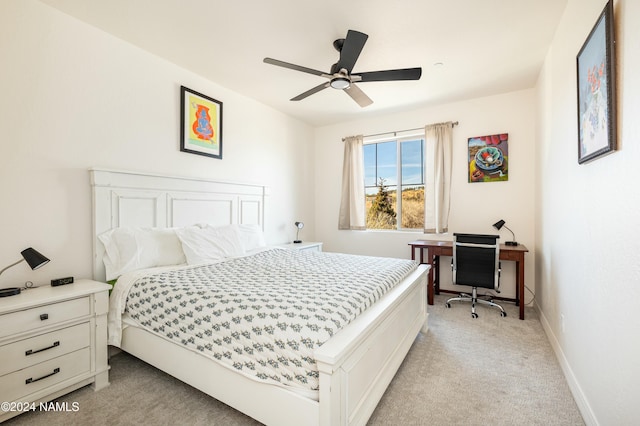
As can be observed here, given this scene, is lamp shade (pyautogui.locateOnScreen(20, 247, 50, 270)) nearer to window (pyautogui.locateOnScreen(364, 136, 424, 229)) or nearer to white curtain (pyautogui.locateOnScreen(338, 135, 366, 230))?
white curtain (pyautogui.locateOnScreen(338, 135, 366, 230))

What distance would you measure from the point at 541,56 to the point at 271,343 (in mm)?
3605

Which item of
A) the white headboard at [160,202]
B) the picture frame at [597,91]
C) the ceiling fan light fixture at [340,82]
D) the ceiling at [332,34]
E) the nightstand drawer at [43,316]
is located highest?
the ceiling at [332,34]

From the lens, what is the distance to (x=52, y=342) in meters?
1.79

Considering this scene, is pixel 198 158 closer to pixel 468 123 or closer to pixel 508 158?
pixel 468 123

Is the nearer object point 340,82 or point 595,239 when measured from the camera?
point 595,239

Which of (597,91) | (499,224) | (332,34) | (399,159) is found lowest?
(499,224)

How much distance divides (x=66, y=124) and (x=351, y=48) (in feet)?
7.54

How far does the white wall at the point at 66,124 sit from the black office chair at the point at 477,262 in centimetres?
322

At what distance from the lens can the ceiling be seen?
2182 millimetres

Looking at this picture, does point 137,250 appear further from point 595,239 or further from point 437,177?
point 437,177

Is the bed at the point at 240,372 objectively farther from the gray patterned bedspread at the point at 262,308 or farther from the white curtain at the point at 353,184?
the white curtain at the point at 353,184

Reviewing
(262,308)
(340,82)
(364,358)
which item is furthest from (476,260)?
(262,308)

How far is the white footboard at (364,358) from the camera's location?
1244mm

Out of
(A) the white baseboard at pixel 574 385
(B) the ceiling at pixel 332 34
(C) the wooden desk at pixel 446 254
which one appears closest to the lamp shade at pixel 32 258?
(B) the ceiling at pixel 332 34
